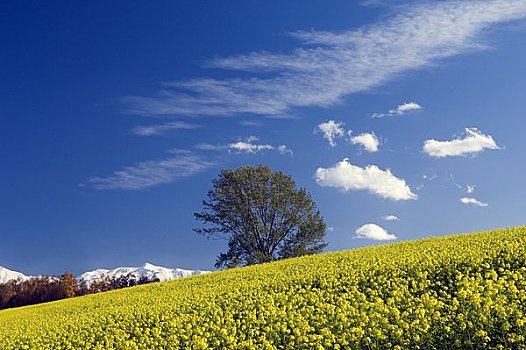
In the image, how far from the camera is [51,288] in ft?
182

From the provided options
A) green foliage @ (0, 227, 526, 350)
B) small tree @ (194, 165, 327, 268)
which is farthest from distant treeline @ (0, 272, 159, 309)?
green foliage @ (0, 227, 526, 350)

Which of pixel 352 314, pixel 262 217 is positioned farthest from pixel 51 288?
pixel 352 314

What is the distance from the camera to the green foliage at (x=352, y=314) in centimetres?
856

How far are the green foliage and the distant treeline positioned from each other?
37.8 metres

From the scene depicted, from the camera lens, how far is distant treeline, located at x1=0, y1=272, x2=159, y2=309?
54.8 metres

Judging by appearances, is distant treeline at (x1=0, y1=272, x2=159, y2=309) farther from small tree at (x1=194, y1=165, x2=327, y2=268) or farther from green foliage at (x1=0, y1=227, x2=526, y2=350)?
green foliage at (x1=0, y1=227, x2=526, y2=350)

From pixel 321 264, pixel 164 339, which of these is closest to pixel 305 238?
pixel 321 264

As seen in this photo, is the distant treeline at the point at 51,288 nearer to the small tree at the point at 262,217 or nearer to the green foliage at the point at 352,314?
the small tree at the point at 262,217

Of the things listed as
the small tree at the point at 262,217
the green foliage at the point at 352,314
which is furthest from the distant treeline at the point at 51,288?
the green foliage at the point at 352,314

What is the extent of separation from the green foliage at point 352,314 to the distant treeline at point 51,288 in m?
37.8

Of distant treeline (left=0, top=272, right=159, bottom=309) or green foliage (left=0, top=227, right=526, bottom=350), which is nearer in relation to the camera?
green foliage (left=0, top=227, right=526, bottom=350)

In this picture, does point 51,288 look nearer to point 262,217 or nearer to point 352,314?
point 262,217

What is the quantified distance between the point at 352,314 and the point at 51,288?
51291mm

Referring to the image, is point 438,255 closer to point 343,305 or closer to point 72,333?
point 343,305
